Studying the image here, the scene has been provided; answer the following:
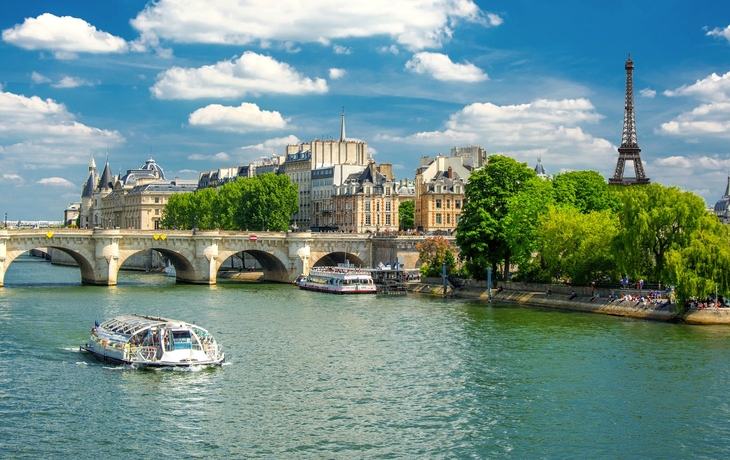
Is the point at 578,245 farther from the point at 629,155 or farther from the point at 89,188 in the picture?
the point at 89,188

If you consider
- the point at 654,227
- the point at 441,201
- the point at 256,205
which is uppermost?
the point at 441,201

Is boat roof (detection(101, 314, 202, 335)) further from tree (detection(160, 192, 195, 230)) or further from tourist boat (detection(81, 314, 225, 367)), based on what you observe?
tree (detection(160, 192, 195, 230))

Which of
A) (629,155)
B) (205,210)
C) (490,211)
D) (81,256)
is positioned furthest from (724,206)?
(81,256)

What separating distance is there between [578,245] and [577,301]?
13.5 ft

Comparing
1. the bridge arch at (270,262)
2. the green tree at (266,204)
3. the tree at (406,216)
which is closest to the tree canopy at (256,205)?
the green tree at (266,204)

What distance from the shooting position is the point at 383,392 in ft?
110

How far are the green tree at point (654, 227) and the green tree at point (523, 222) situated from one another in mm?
10206

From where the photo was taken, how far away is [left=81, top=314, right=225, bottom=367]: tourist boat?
38.2 m

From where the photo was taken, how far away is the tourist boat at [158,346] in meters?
38.2

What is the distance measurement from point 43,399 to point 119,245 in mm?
46873

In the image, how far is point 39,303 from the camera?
5969cm

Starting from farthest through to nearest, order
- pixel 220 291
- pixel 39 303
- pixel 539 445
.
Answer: pixel 220 291
pixel 39 303
pixel 539 445

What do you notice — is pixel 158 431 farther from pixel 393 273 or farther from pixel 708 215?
pixel 393 273

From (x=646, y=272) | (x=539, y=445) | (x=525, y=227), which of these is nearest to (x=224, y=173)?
(x=525, y=227)
